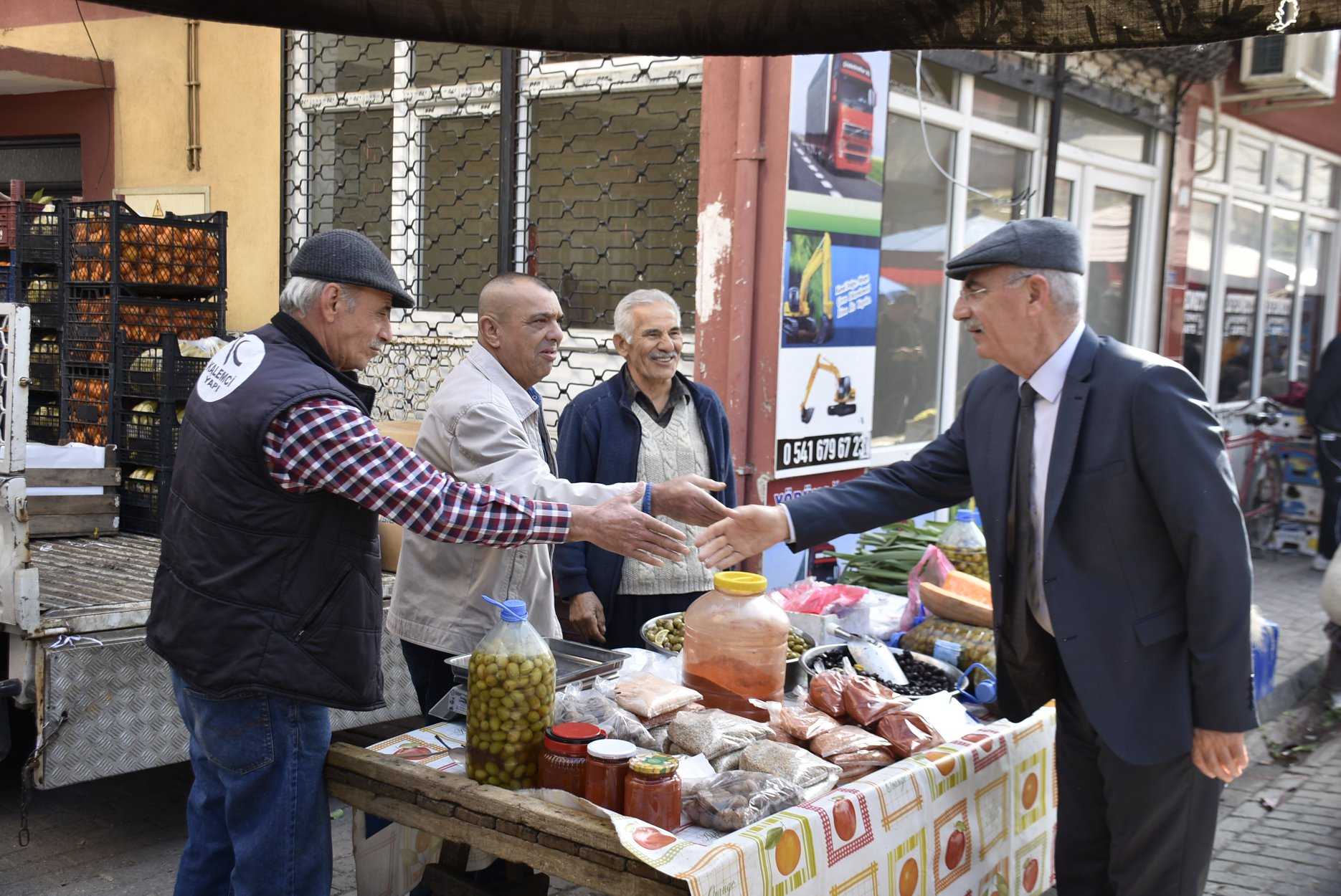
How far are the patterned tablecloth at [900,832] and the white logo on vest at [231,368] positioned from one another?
3.06 feet

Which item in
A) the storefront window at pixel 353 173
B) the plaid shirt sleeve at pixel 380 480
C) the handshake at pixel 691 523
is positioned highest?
the storefront window at pixel 353 173

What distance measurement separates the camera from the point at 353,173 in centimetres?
741

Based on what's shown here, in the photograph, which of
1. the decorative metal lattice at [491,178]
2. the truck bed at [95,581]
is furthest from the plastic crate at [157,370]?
the decorative metal lattice at [491,178]

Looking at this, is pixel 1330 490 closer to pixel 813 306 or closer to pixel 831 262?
pixel 831 262

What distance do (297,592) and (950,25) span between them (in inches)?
70.9

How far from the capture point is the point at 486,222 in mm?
6918

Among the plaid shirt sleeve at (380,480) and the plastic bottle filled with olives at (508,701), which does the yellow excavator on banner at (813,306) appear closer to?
the plaid shirt sleeve at (380,480)

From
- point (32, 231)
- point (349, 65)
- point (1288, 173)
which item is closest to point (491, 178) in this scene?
point (349, 65)

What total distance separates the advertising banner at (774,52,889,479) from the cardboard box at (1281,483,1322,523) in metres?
7.24

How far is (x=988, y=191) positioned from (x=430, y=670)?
606 cm

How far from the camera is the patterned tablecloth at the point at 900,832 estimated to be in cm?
227

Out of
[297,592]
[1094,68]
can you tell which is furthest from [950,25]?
[1094,68]

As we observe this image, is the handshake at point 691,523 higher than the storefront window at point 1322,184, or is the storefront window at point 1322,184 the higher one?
the storefront window at point 1322,184

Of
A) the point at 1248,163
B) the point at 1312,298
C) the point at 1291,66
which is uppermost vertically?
the point at 1291,66
